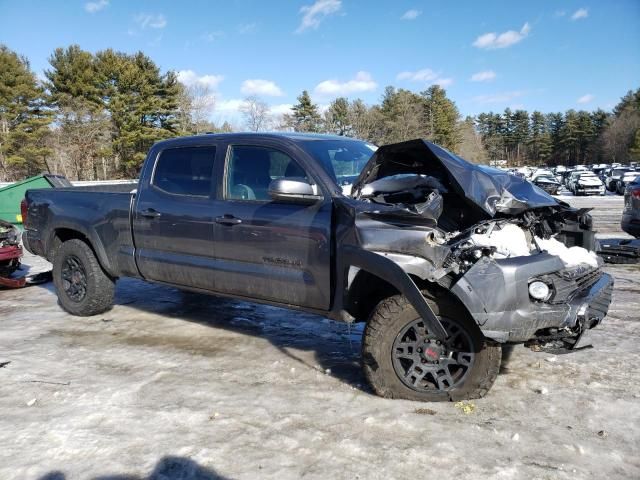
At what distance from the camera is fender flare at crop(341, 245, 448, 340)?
297cm

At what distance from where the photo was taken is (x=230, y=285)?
423cm

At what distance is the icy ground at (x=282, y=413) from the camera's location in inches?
104

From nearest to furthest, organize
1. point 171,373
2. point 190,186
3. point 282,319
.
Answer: point 171,373 → point 190,186 → point 282,319

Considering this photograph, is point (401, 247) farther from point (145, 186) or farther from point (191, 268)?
point (145, 186)

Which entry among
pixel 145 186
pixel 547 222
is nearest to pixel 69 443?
pixel 145 186

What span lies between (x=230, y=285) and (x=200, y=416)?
126cm

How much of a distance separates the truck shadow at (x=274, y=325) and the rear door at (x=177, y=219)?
72 centimetres

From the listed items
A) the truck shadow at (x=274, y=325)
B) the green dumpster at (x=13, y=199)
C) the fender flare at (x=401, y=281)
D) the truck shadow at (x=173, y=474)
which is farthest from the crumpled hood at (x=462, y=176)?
the green dumpster at (x=13, y=199)

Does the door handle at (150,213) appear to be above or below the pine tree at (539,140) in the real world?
below

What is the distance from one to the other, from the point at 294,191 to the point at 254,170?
80 cm

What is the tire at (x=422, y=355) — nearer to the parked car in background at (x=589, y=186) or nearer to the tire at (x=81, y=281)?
the tire at (x=81, y=281)

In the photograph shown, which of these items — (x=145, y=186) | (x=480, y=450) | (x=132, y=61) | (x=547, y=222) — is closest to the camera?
(x=480, y=450)

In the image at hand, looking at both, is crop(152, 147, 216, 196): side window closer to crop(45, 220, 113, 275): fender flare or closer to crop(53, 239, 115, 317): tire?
crop(45, 220, 113, 275): fender flare

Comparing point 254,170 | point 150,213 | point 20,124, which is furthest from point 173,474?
point 20,124
